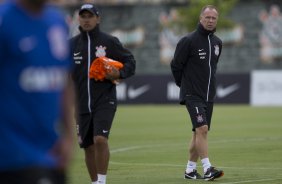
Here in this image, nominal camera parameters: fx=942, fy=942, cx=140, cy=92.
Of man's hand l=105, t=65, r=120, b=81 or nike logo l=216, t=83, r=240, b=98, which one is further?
nike logo l=216, t=83, r=240, b=98

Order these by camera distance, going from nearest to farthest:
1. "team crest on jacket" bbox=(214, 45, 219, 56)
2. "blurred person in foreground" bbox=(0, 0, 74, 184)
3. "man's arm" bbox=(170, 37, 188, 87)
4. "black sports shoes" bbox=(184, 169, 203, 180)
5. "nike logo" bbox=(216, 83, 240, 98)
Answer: "blurred person in foreground" bbox=(0, 0, 74, 184) < "black sports shoes" bbox=(184, 169, 203, 180) < "man's arm" bbox=(170, 37, 188, 87) < "team crest on jacket" bbox=(214, 45, 219, 56) < "nike logo" bbox=(216, 83, 240, 98)

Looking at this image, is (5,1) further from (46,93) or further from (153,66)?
(153,66)

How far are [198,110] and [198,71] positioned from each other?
61 centimetres

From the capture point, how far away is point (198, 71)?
1435 centimetres

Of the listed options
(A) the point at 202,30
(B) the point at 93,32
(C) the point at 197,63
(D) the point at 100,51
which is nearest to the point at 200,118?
(C) the point at 197,63

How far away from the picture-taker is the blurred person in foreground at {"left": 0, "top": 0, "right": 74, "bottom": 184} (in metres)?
5.68

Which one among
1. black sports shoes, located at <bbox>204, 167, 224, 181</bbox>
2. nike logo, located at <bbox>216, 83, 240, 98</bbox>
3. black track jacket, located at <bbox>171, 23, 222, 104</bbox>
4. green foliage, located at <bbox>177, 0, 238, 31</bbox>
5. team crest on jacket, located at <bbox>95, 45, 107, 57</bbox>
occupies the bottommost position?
nike logo, located at <bbox>216, 83, 240, 98</bbox>

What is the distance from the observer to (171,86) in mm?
40375

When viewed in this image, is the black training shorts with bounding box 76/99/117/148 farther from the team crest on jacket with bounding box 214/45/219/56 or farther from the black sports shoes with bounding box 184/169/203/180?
the team crest on jacket with bounding box 214/45/219/56

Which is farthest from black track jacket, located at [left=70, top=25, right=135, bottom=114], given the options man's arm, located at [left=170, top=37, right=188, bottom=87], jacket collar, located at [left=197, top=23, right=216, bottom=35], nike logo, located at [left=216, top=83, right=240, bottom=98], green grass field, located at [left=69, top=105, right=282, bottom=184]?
nike logo, located at [left=216, top=83, right=240, bottom=98]

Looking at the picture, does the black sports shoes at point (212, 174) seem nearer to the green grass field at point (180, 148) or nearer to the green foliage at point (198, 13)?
the green grass field at point (180, 148)

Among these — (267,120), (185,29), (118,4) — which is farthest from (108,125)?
(118,4)

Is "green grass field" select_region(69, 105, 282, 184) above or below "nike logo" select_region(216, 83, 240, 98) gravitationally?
above

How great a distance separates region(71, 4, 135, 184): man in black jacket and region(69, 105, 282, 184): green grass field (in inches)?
62.1
